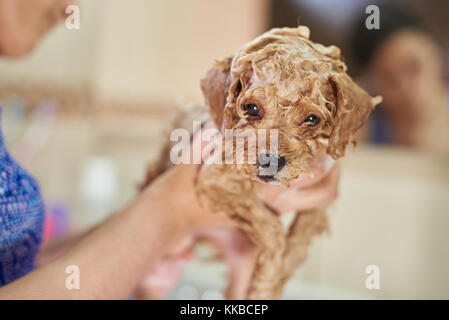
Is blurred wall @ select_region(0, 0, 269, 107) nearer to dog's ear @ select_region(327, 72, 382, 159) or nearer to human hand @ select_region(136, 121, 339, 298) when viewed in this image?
human hand @ select_region(136, 121, 339, 298)

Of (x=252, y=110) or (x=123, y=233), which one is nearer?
(x=252, y=110)

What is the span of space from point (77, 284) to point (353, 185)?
1548 millimetres

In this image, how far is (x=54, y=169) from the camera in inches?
90.3

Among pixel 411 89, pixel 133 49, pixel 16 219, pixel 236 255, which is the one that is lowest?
pixel 236 255

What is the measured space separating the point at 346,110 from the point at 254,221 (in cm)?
21

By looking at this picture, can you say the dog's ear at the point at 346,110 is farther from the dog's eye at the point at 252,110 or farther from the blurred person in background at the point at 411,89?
the blurred person in background at the point at 411,89

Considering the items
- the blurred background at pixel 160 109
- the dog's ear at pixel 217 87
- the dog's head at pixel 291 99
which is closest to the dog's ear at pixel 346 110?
the dog's head at pixel 291 99

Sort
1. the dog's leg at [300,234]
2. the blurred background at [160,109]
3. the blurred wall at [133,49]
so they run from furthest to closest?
the blurred wall at [133,49] → the blurred background at [160,109] → the dog's leg at [300,234]

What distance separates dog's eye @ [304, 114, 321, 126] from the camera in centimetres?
42

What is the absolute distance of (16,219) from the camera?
0.56 metres

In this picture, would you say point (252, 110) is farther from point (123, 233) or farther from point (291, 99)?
point (123, 233)

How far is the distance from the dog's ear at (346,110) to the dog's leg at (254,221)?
5.2 inches

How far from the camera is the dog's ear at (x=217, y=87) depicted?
48 centimetres

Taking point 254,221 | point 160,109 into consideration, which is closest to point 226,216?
point 254,221
